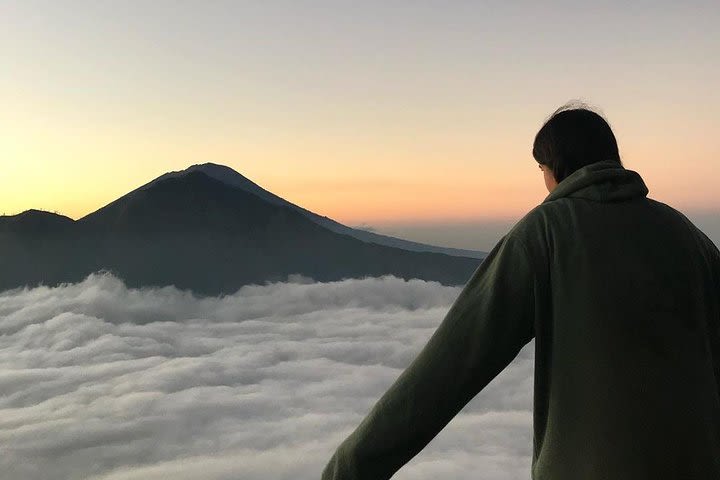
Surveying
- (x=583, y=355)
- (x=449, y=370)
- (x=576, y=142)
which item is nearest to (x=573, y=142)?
(x=576, y=142)

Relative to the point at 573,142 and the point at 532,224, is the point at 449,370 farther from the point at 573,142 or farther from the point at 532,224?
the point at 573,142

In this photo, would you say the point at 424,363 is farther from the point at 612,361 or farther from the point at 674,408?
the point at 674,408

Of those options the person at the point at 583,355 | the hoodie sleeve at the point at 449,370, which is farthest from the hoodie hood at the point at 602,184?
the hoodie sleeve at the point at 449,370

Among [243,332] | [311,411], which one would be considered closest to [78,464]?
[311,411]

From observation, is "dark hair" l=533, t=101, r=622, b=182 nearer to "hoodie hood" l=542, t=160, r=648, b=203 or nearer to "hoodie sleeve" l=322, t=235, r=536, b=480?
"hoodie hood" l=542, t=160, r=648, b=203

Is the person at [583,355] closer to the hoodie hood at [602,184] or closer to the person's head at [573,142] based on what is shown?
the hoodie hood at [602,184]

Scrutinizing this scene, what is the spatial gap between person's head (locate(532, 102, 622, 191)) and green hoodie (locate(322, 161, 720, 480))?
141 millimetres

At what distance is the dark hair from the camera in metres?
1.32

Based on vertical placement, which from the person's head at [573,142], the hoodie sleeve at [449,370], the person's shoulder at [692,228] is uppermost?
the person's head at [573,142]

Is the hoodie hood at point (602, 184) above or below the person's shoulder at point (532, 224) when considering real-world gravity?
above

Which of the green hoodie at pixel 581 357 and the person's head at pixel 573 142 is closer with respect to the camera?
the green hoodie at pixel 581 357

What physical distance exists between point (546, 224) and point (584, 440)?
38cm

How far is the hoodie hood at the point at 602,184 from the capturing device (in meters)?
1.22

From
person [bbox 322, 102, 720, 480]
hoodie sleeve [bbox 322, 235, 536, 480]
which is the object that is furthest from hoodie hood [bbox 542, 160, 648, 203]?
hoodie sleeve [bbox 322, 235, 536, 480]
